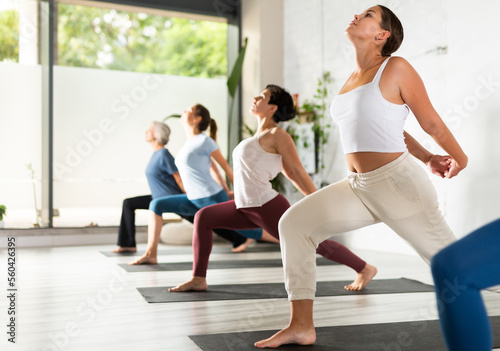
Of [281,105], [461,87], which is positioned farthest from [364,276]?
[461,87]

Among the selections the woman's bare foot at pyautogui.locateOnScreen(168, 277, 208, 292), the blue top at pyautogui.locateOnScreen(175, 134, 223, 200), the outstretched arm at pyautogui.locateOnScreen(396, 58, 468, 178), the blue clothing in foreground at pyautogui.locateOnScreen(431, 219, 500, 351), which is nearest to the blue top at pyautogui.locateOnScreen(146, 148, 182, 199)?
the blue top at pyautogui.locateOnScreen(175, 134, 223, 200)

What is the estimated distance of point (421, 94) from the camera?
1.78 metres

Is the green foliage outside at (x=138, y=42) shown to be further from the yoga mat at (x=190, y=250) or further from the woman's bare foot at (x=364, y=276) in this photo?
the woman's bare foot at (x=364, y=276)

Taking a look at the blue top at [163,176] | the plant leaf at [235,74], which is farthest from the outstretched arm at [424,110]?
the plant leaf at [235,74]

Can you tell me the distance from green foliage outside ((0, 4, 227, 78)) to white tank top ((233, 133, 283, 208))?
10.7m

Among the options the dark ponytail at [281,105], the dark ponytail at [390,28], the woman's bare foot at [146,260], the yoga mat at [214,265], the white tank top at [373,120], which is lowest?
the yoga mat at [214,265]

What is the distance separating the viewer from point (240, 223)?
2.95 m

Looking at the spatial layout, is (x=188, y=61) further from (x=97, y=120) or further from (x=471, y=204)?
(x=471, y=204)

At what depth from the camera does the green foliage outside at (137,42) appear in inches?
518

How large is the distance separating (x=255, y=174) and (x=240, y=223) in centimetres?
27

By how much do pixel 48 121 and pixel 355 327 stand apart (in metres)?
A: 4.49

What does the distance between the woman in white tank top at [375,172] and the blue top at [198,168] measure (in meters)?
1.86

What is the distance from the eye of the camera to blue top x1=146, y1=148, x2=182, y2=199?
4.64 metres

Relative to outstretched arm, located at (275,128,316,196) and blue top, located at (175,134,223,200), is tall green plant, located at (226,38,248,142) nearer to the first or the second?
blue top, located at (175,134,223,200)
